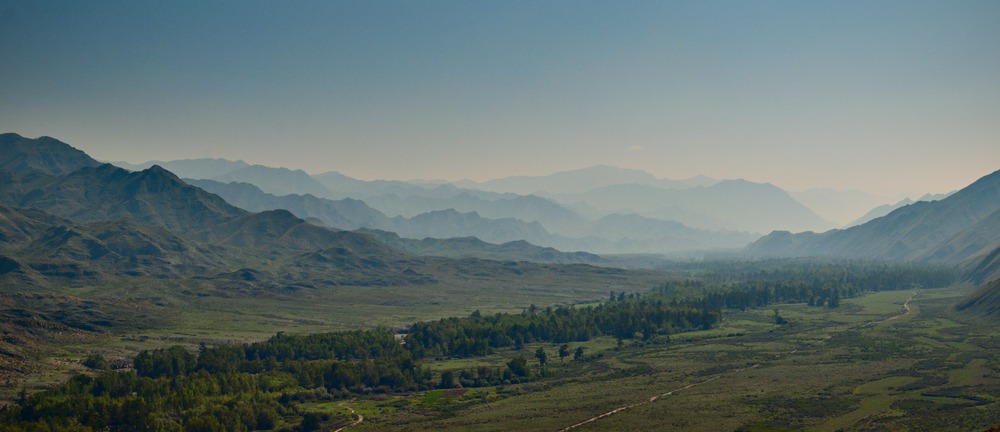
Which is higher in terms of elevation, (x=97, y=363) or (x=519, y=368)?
(x=97, y=363)

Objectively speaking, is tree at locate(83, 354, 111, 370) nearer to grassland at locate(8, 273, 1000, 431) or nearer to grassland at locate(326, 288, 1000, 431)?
grassland at locate(8, 273, 1000, 431)

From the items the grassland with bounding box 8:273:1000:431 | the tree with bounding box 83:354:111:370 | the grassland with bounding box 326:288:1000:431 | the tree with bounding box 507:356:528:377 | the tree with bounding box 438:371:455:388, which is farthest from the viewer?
the tree with bounding box 83:354:111:370

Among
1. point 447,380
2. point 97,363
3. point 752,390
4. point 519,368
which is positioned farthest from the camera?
point 97,363

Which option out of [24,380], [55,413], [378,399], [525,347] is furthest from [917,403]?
[24,380]

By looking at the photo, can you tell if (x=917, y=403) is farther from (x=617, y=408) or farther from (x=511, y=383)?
(x=511, y=383)

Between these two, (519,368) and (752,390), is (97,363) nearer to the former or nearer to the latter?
(519,368)

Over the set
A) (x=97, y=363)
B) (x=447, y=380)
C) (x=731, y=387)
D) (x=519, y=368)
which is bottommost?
(x=447, y=380)

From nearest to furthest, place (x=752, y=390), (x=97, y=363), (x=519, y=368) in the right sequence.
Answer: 1. (x=752, y=390)
2. (x=519, y=368)
3. (x=97, y=363)

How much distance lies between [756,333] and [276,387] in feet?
391

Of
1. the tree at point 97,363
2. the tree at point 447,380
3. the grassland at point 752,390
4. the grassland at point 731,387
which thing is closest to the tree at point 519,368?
the grassland at point 731,387

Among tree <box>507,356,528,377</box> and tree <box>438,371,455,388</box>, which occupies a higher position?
tree <box>507,356,528,377</box>

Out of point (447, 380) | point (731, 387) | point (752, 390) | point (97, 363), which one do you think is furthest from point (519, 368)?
point (97, 363)

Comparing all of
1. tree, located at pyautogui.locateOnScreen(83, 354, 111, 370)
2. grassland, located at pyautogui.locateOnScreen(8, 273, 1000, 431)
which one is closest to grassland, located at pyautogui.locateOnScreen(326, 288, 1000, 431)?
grassland, located at pyautogui.locateOnScreen(8, 273, 1000, 431)

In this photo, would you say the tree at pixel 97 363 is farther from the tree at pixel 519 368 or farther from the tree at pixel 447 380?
the tree at pixel 519 368
